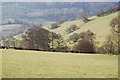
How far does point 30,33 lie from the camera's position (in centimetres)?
10419

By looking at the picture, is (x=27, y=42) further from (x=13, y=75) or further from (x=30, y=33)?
(x=13, y=75)

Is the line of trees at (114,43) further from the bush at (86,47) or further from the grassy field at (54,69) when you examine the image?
the grassy field at (54,69)

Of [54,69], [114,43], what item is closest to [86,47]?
[114,43]

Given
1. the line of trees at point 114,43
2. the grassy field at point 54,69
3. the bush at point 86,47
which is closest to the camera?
the grassy field at point 54,69

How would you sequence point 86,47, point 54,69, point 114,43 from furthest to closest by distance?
1. point 86,47
2. point 114,43
3. point 54,69

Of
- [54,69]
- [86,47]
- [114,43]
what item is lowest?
[54,69]

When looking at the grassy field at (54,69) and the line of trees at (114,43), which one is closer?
the grassy field at (54,69)

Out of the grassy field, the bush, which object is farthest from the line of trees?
the grassy field

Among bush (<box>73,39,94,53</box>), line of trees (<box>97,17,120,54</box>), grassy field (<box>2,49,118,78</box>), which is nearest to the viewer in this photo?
grassy field (<box>2,49,118,78</box>)

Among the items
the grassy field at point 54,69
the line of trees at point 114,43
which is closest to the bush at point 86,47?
the line of trees at point 114,43

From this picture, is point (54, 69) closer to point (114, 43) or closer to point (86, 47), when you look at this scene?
point (114, 43)

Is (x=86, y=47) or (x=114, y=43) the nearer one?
(x=114, y=43)

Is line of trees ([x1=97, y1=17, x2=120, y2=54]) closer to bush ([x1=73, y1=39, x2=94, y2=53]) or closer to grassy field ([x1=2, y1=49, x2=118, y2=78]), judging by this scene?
bush ([x1=73, y1=39, x2=94, y2=53])

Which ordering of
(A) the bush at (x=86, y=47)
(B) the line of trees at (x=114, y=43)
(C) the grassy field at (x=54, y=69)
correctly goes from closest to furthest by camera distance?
1. (C) the grassy field at (x=54, y=69)
2. (B) the line of trees at (x=114, y=43)
3. (A) the bush at (x=86, y=47)
